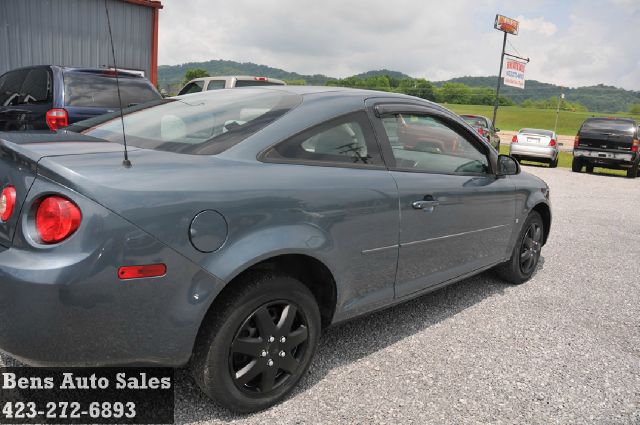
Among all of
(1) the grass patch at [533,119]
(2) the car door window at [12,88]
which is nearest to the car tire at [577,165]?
(2) the car door window at [12,88]

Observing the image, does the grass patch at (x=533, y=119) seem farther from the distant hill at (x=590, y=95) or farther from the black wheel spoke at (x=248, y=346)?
the black wheel spoke at (x=248, y=346)

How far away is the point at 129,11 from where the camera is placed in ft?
53.4

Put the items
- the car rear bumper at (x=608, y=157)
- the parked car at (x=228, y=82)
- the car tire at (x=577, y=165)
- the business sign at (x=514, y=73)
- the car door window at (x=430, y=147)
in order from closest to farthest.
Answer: the car door window at (x=430, y=147) → the parked car at (x=228, y=82) → the car rear bumper at (x=608, y=157) → the car tire at (x=577, y=165) → the business sign at (x=514, y=73)

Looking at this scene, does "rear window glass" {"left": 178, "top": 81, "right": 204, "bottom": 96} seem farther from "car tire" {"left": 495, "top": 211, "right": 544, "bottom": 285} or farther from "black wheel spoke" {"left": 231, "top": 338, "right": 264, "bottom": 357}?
"black wheel spoke" {"left": 231, "top": 338, "right": 264, "bottom": 357}

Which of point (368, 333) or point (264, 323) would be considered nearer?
point (264, 323)

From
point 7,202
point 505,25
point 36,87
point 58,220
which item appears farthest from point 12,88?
point 505,25

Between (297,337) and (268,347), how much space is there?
0.54 ft

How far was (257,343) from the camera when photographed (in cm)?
221

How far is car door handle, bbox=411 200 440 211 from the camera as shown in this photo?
113 inches

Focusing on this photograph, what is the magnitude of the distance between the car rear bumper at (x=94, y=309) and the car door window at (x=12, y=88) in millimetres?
6266

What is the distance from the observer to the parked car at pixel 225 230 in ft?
5.86

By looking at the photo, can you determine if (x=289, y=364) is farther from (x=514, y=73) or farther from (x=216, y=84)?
(x=514, y=73)

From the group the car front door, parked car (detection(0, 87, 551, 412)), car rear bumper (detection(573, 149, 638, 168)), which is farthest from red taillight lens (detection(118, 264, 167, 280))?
car rear bumper (detection(573, 149, 638, 168))

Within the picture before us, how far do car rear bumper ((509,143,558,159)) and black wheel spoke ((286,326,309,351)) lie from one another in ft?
56.0
